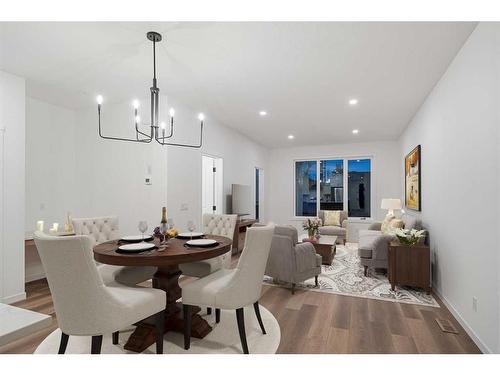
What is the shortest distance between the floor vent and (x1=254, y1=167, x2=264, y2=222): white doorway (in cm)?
536

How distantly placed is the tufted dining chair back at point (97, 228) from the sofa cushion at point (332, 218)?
554 cm

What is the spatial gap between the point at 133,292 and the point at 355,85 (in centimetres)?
346

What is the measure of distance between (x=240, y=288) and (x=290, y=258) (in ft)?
4.80

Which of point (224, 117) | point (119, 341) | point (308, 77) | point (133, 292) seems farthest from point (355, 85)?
point (119, 341)

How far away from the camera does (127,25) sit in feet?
7.78

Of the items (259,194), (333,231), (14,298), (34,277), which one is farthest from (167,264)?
(259,194)

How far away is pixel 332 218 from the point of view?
7473 mm

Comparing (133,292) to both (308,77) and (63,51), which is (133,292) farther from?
(308,77)

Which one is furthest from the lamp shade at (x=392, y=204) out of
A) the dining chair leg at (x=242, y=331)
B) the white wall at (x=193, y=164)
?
the dining chair leg at (x=242, y=331)

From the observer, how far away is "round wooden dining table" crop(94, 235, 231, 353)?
2.05m

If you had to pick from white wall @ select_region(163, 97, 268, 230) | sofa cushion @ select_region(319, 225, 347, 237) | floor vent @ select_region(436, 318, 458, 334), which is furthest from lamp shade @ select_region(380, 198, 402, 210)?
floor vent @ select_region(436, 318, 458, 334)

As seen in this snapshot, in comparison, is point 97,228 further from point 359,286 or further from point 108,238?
point 359,286

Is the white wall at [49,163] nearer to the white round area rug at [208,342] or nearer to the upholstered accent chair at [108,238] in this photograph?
the upholstered accent chair at [108,238]

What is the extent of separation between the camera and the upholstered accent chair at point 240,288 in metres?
2.12
